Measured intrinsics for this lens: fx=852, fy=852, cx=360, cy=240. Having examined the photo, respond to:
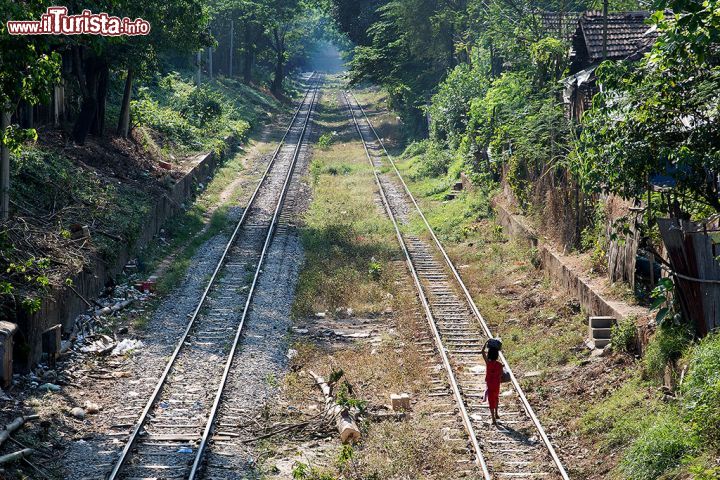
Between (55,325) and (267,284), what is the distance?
6045mm

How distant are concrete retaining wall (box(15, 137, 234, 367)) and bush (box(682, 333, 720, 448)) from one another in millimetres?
9853

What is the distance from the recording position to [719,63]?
13258 millimetres

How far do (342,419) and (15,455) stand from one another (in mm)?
4259

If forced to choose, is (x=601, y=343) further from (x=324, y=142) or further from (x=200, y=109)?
(x=324, y=142)

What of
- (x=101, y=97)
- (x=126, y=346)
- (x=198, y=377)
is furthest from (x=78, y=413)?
(x=101, y=97)

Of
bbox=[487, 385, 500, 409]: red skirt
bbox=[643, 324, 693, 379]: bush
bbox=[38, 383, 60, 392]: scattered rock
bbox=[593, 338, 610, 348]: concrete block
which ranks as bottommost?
bbox=[38, 383, 60, 392]: scattered rock

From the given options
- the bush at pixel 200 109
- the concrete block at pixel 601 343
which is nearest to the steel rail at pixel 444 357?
the concrete block at pixel 601 343

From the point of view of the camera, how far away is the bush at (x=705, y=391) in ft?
30.1

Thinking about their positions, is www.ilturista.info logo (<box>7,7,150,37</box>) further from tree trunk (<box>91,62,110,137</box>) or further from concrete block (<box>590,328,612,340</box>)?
concrete block (<box>590,328,612,340</box>)

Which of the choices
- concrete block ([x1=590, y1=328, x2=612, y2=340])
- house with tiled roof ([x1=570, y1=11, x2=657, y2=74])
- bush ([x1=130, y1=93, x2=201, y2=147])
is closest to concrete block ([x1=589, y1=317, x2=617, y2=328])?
concrete block ([x1=590, y1=328, x2=612, y2=340])

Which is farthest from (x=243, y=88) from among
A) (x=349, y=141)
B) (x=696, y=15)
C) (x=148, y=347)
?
(x=696, y=15)

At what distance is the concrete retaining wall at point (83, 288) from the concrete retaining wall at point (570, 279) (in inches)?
372

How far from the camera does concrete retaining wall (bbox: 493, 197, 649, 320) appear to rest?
1453 cm

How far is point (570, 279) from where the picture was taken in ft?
57.2
